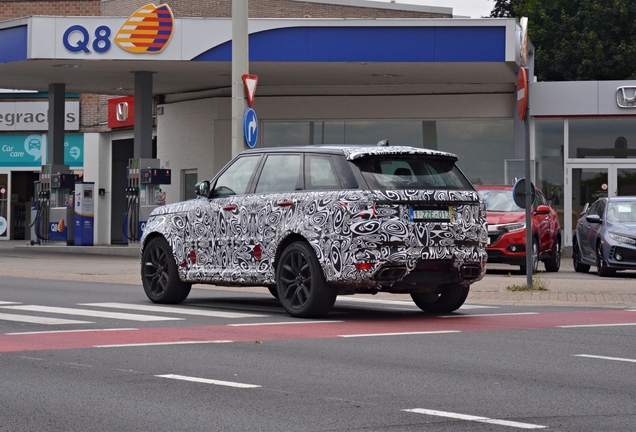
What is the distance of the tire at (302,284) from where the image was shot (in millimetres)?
11938

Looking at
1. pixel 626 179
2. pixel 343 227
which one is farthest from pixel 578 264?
pixel 343 227

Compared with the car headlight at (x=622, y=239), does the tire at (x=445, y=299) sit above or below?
below

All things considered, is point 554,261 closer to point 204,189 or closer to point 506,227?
point 506,227

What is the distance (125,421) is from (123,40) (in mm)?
21942

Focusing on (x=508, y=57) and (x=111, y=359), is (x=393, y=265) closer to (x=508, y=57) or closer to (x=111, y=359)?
(x=111, y=359)

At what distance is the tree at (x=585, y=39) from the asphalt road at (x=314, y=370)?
42725 mm

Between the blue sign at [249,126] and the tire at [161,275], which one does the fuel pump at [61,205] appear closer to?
the blue sign at [249,126]

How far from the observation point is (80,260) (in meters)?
27.6

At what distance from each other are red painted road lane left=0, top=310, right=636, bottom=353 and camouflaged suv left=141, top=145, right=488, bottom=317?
402 millimetres

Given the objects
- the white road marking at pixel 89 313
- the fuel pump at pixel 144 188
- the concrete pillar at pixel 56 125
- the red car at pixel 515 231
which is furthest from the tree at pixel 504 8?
the white road marking at pixel 89 313

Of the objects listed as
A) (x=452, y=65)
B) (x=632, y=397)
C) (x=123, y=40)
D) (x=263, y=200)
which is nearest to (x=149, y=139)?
(x=123, y=40)

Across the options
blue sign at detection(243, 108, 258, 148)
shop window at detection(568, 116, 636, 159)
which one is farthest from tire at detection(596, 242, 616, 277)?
shop window at detection(568, 116, 636, 159)

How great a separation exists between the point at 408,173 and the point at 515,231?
9.51m

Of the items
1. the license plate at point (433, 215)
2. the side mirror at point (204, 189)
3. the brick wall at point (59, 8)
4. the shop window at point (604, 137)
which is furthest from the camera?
the brick wall at point (59, 8)
